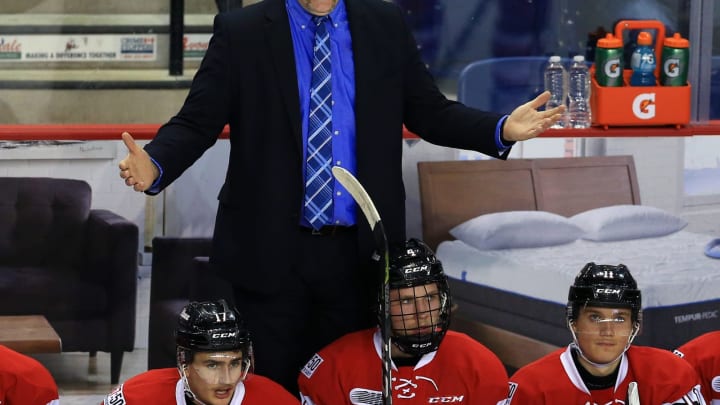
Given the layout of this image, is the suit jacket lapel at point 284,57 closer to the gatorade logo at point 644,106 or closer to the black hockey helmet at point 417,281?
the black hockey helmet at point 417,281

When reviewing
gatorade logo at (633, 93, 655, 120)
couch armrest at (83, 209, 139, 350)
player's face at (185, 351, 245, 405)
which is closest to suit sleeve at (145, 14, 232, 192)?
player's face at (185, 351, 245, 405)

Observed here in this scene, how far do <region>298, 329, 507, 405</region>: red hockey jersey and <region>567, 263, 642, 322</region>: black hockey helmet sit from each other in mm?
251

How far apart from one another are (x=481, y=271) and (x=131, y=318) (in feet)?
3.29

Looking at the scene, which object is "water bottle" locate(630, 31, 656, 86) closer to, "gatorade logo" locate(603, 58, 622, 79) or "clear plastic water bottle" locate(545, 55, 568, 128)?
"gatorade logo" locate(603, 58, 622, 79)

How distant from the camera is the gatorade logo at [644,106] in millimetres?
3910

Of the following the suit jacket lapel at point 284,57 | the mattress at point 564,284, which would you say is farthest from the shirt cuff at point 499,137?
the mattress at point 564,284

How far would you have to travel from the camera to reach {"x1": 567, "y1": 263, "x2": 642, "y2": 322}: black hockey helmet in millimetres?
3113

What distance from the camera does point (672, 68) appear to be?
13.0 feet

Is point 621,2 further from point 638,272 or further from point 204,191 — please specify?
point 204,191

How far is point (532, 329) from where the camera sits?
3.84m

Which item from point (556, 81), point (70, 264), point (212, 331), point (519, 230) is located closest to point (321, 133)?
point (212, 331)

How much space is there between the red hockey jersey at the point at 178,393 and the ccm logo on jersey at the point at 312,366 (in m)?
0.11

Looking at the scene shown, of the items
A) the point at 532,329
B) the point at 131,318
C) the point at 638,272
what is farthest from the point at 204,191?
the point at 638,272

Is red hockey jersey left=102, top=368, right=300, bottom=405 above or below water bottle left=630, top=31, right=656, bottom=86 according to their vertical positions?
below
